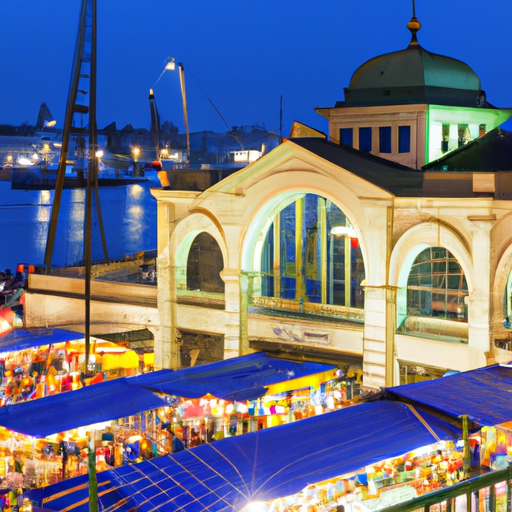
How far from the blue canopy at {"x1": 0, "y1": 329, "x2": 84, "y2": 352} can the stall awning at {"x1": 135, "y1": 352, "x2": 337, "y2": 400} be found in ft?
15.5

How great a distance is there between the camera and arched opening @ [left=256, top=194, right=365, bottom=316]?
18.9 m

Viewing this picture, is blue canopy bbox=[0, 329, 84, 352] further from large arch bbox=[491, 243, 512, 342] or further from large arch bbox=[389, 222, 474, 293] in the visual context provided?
large arch bbox=[491, 243, 512, 342]

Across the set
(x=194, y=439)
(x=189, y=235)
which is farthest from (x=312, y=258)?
(x=194, y=439)

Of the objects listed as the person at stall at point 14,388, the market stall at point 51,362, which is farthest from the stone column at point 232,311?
the person at stall at point 14,388

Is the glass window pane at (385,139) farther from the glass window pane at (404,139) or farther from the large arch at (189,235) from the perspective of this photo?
the large arch at (189,235)

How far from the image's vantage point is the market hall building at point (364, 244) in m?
15.9

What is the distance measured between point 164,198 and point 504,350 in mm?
8668

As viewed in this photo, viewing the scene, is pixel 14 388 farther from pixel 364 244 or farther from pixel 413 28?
pixel 413 28

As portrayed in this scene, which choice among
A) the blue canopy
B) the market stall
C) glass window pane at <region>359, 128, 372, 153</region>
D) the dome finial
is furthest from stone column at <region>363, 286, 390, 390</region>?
the dome finial

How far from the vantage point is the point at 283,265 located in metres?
19.8

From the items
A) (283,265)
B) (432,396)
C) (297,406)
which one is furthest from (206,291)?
(432,396)

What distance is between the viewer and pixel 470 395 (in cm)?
1266

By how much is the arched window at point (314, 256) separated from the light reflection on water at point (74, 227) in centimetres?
4835

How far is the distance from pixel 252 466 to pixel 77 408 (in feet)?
16.0
